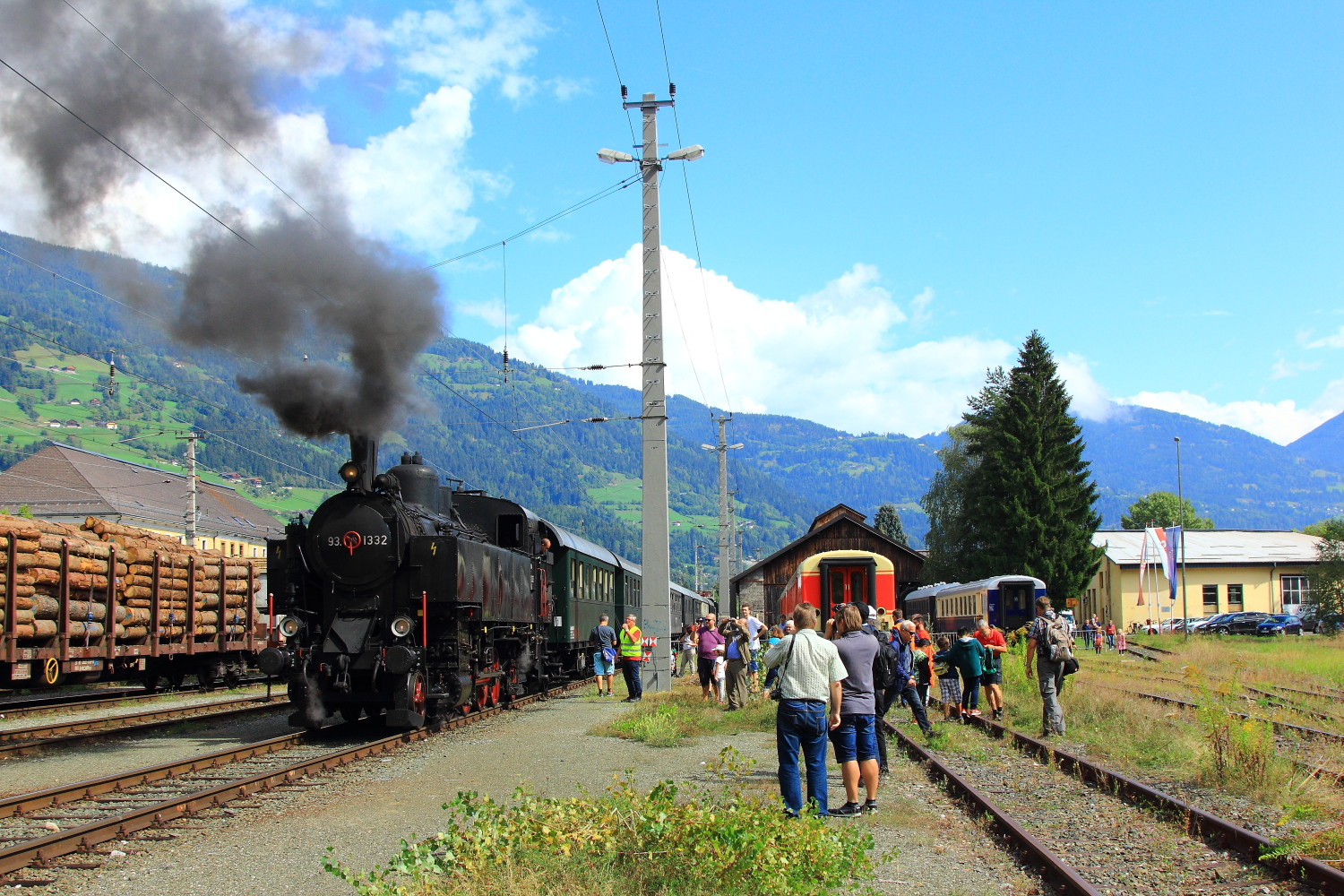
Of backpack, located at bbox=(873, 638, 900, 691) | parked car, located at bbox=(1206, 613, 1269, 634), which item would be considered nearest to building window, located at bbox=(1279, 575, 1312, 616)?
parked car, located at bbox=(1206, 613, 1269, 634)

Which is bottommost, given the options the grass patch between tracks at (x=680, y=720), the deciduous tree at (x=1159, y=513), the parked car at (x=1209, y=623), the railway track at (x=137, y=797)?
the parked car at (x=1209, y=623)

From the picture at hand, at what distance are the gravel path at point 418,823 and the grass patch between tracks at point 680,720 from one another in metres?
0.45

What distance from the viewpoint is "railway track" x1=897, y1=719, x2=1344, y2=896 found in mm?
6773

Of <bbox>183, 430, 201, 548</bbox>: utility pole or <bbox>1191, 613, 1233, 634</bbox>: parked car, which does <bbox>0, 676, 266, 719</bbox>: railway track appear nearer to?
<bbox>183, 430, 201, 548</bbox>: utility pole

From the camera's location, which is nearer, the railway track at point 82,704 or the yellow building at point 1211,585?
the railway track at point 82,704

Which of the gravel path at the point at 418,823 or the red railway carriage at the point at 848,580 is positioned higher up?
the red railway carriage at the point at 848,580

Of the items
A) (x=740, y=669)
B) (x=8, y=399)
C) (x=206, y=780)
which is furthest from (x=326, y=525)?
(x=8, y=399)

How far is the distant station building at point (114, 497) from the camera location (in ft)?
185

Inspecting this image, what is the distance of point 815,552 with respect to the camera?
215 ft

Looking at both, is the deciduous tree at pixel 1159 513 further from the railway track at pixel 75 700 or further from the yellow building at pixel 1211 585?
the railway track at pixel 75 700

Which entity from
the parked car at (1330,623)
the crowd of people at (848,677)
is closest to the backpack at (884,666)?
the crowd of people at (848,677)

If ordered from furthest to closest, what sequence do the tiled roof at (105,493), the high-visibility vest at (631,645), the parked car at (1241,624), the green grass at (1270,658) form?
the tiled roof at (105,493), the parked car at (1241,624), the green grass at (1270,658), the high-visibility vest at (631,645)

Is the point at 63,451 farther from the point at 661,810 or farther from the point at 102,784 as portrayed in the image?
the point at 661,810

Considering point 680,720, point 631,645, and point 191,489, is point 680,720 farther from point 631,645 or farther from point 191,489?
point 191,489
